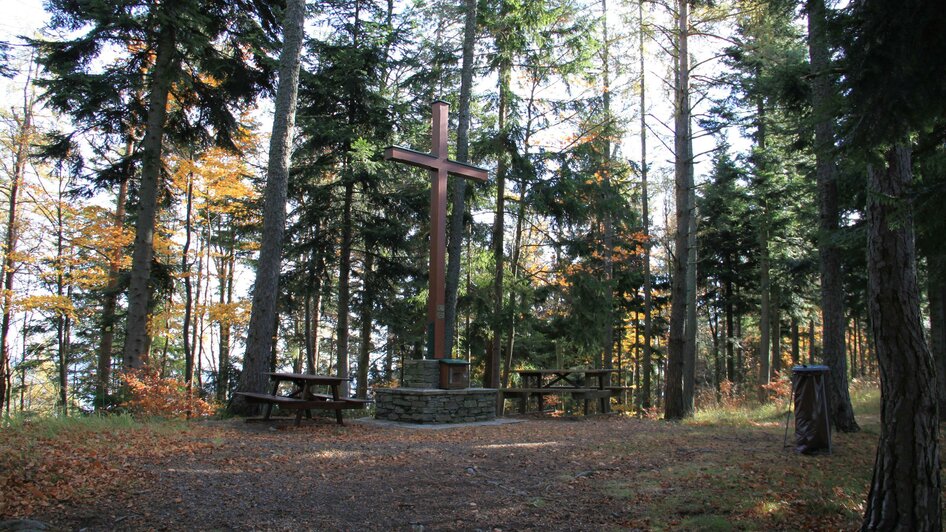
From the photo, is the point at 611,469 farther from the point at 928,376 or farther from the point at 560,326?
the point at 560,326

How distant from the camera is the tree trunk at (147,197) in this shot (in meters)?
10.9

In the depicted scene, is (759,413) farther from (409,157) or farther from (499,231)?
(409,157)

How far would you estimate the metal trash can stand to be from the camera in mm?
6633

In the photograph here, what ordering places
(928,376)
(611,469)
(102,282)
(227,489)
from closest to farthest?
(928,376) → (227,489) → (611,469) → (102,282)

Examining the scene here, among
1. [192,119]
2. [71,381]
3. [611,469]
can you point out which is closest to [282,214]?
[192,119]

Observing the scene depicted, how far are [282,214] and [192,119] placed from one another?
4536 millimetres

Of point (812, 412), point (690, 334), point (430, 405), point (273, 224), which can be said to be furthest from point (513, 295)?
point (812, 412)

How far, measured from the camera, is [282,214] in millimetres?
10141

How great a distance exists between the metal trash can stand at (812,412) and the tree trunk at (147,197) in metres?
11.0

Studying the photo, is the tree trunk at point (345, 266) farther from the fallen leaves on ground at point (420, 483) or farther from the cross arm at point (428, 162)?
the fallen leaves on ground at point (420, 483)

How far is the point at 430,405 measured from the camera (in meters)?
10.0

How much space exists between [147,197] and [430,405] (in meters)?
6.96

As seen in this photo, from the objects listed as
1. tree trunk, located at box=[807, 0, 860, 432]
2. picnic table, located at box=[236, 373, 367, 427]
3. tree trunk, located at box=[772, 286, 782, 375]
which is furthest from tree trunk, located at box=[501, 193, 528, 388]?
tree trunk, located at box=[772, 286, 782, 375]

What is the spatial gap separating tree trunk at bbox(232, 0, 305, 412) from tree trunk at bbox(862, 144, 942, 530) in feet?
28.1
